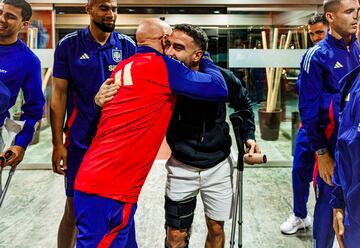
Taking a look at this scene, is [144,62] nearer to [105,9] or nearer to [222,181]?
[105,9]

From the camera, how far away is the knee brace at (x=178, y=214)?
2.09 m

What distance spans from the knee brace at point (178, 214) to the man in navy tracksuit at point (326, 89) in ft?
2.24

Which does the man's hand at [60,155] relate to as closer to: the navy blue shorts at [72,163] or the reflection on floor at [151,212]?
the navy blue shorts at [72,163]

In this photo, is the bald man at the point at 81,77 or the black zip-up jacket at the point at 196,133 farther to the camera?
the bald man at the point at 81,77

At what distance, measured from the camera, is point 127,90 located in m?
1.67

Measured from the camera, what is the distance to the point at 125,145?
1645mm

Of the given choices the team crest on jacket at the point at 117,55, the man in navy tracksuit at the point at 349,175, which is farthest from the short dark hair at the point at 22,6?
the man in navy tracksuit at the point at 349,175

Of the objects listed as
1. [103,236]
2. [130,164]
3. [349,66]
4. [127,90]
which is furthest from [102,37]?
[349,66]

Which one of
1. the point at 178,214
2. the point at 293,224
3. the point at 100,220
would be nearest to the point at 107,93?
the point at 100,220

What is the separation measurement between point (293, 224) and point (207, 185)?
1.42 meters

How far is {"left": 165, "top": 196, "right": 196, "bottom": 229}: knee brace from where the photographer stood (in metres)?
2.09

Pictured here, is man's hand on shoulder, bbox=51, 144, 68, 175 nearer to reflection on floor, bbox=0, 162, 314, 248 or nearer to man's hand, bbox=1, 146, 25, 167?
man's hand, bbox=1, 146, 25, 167

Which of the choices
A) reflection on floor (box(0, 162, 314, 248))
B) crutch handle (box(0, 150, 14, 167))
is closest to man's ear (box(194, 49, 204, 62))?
crutch handle (box(0, 150, 14, 167))

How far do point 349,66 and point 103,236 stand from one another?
149 cm
